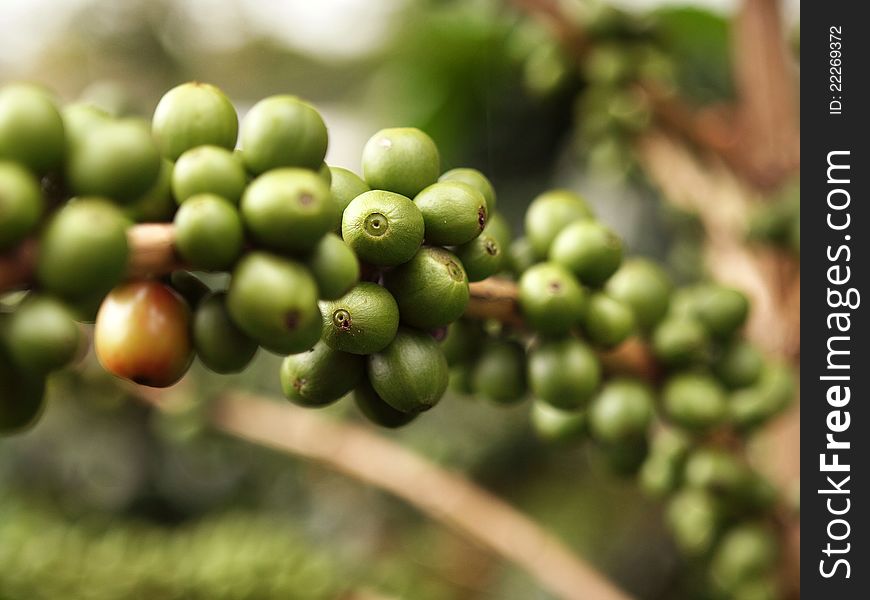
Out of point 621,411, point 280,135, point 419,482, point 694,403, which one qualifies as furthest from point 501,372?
point 419,482

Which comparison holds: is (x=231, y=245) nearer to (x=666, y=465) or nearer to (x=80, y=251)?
(x=80, y=251)

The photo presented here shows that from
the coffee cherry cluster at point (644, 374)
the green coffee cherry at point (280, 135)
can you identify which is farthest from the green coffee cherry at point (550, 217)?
the green coffee cherry at point (280, 135)

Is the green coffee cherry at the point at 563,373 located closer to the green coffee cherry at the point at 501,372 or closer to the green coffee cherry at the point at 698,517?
the green coffee cherry at the point at 501,372

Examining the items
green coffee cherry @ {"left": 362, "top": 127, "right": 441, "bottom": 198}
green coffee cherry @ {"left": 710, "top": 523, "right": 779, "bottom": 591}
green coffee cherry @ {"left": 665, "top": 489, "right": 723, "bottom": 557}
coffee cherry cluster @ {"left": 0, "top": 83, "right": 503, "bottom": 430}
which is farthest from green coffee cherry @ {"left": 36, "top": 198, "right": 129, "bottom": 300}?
green coffee cherry @ {"left": 710, "top": 523, "right": 779, "bottom": 591}

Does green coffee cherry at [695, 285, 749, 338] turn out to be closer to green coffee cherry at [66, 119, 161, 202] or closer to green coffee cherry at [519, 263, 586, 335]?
green coffee cherry at [519, 263, 586, 335]
